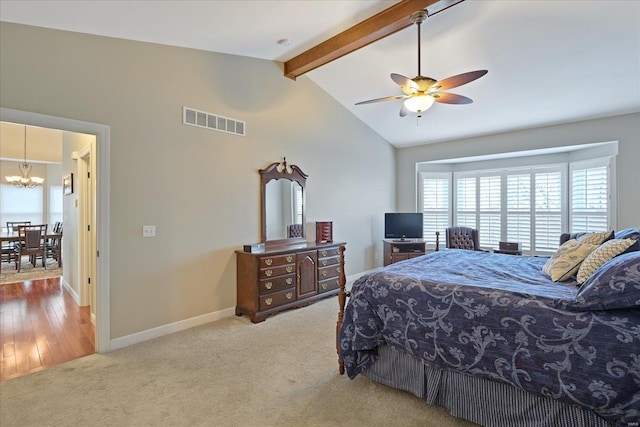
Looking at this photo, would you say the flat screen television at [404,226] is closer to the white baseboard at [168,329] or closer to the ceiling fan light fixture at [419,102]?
the ceiling fan light fixture at [419,102]

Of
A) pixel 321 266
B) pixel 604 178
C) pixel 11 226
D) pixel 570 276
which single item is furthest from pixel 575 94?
pixel 11 226

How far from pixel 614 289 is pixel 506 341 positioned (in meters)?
0.59

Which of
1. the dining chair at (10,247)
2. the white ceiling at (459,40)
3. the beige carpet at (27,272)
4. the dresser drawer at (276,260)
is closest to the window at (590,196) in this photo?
the white ceiling at (459,40)

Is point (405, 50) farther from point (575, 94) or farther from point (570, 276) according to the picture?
point (570, 276)

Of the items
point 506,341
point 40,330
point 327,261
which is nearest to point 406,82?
point 506,341

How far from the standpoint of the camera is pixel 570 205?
5.48 metres

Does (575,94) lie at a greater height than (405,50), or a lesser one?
lesser

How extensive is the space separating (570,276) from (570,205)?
3.97 metres

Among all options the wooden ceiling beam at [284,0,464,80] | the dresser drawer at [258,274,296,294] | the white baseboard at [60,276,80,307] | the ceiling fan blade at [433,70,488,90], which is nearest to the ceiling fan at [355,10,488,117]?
the ceiling fan blade at [433,70,488,90]

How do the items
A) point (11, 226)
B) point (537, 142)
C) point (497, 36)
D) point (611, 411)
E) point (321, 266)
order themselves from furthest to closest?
point (11, 226) → point (537, 142) → point (321, 266) → point (497, 36) → point (611, 411)

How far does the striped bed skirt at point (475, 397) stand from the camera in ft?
5.68

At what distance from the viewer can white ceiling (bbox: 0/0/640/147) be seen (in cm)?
280

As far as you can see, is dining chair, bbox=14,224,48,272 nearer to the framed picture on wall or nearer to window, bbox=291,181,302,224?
the framed picture on wall

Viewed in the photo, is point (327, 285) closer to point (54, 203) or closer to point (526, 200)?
point (526, 200)
